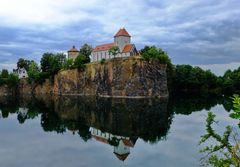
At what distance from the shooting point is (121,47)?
80375 millimetres

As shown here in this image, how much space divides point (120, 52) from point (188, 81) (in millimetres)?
22564

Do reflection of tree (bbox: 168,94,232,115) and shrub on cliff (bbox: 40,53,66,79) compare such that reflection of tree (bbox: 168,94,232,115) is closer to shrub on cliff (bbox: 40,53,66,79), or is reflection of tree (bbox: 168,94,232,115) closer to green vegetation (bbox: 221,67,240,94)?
green vegetation (bbox: 221,67,240,94)

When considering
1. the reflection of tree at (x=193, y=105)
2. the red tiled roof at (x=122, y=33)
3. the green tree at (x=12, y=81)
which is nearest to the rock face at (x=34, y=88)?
the green tree at (x=12, y=81)

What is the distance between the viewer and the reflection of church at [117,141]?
2227cm

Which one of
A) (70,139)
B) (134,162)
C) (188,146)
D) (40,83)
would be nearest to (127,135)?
(70,139)

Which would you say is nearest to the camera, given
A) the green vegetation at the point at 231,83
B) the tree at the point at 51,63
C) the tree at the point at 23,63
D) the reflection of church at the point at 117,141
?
the reflection of church at the point at 117,141

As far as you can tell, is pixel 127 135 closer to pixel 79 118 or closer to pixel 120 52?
pixel 79 118

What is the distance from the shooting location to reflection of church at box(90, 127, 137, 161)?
22269mm

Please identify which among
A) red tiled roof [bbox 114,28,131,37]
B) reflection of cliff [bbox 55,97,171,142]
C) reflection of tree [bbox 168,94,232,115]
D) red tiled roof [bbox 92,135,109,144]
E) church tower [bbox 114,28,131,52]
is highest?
red tiled roof [bbox 114,28,131,37]

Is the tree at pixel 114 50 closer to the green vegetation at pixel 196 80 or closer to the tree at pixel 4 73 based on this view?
the green vegetation at pixel 196 80

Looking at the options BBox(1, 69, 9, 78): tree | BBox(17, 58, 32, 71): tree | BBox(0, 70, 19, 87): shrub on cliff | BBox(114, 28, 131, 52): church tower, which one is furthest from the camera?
BBox(17, 58, 32, 71): tree

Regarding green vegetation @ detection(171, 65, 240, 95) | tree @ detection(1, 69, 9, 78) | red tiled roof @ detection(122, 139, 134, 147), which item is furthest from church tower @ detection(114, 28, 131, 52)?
red tiled roof @ detection(122, 139, 134, 147)

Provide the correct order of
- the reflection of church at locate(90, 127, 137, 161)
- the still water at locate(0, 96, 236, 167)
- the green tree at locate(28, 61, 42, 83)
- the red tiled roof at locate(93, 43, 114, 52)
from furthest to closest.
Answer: the green tree at locate(28, 61, 42, 83) < the red tiled roof at locate(93, 43, 114, 52) < the reflection of church at locate(90, 127, 137, 161) < the still water at locate(0, 96, 236, 167)

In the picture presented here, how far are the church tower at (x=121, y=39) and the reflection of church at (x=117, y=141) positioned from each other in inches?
1942
